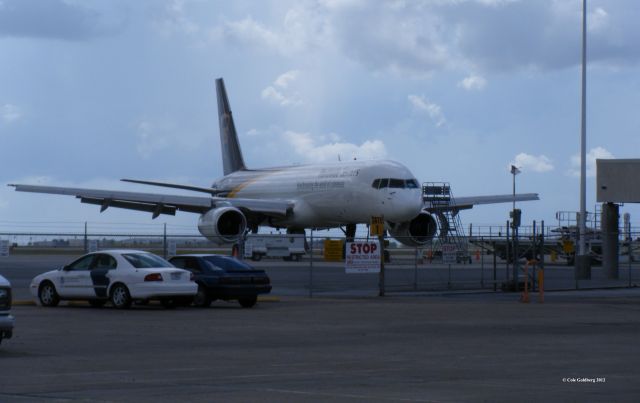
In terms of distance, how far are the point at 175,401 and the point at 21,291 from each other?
2073 centimetres

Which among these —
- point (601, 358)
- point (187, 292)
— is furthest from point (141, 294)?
point (601, 358)

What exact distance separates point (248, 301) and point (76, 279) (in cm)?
374

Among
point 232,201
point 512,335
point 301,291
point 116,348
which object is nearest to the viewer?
point 116,348

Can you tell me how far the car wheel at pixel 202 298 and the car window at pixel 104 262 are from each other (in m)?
1.96

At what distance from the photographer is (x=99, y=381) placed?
12.0m

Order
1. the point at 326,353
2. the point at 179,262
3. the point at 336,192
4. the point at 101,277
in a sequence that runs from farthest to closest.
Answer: the point at 336,192 → the point at 179,262 → the point at 101,277 → the point at 326,353

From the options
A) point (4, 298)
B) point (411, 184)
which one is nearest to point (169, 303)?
point (4, 298)

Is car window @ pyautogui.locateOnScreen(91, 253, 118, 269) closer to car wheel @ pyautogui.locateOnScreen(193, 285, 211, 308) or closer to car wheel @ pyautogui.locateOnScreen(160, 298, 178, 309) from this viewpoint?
car wheel @ pyautogui.locateOnScreen(160, 298, 178, 309)

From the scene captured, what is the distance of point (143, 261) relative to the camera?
81.1 feet

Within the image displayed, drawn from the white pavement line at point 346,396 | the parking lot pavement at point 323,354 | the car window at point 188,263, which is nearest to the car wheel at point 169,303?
the parking lot pavement at point 323,354

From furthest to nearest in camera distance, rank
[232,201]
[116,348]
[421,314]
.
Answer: [232,201] < [421,314] < [116,348]

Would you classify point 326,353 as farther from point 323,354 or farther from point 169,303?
point 169,303

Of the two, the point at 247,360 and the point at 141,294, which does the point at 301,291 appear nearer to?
the point at 141,294

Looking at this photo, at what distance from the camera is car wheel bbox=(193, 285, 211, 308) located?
25575 millimetres
